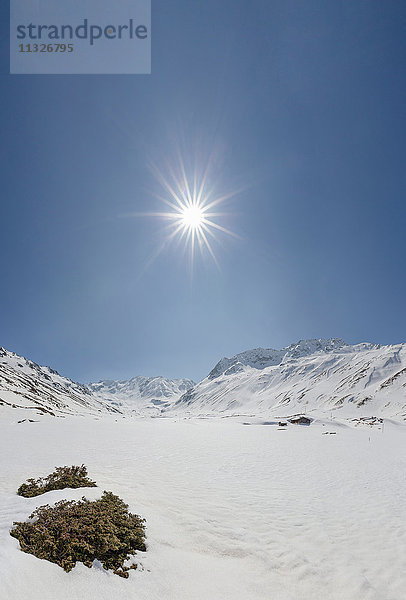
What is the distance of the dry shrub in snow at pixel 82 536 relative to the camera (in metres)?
5.10

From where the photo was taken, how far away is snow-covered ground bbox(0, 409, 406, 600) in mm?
4785

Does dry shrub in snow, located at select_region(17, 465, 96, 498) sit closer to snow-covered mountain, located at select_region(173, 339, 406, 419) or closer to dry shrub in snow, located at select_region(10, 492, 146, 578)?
dry shrub in snow, located at select_region(10, 492, 146, 578)

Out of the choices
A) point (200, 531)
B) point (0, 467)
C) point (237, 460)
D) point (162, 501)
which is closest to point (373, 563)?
point (200, 531)

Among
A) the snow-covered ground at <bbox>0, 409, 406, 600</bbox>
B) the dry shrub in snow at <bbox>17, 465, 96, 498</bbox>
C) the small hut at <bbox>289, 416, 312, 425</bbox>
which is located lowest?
the snow-covered ground at <bbox>0, 409, 406, 600</bbox>

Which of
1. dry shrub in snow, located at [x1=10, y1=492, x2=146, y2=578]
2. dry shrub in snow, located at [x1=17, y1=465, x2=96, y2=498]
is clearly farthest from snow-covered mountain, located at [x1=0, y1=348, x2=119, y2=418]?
dry shrub in snow, located at [x1=10, y1=492, x2=146, y2=578]

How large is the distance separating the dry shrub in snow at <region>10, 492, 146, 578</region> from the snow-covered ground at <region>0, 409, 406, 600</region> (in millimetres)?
262

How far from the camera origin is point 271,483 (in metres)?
13.5

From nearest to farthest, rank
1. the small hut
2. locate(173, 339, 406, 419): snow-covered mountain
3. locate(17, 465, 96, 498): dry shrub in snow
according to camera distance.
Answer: locate(17, 465, 96, 498): dry shrub in snow, the small hut, locate(173, 339, 406, 419): snow-covered mountain

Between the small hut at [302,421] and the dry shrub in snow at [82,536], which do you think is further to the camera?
the small hut at [302,421]

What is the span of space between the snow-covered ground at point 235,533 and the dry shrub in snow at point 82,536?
0.26 metres

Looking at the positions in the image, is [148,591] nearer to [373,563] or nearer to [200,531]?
[200,531]

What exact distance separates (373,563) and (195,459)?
44.1ft

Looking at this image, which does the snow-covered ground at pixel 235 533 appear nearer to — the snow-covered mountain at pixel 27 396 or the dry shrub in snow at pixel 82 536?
the dry shrub in snow at pixel 82 536

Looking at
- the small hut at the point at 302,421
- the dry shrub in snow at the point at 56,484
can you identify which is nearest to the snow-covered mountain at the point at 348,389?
the small hut at the point at 302,421
